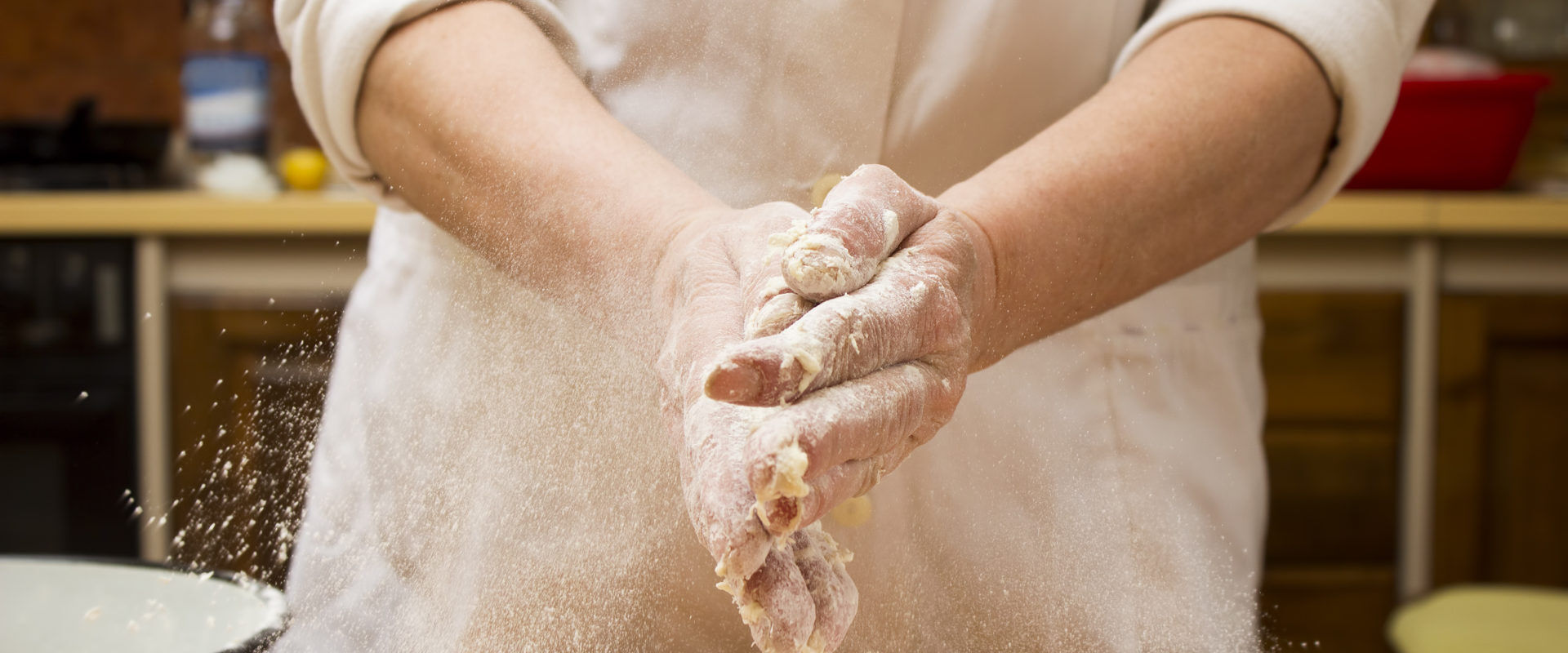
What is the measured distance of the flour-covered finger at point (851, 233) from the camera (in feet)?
0.93

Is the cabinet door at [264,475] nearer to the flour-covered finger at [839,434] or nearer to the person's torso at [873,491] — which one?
the person's torso at [873,491]

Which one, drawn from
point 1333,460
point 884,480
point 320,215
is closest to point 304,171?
point 320,215

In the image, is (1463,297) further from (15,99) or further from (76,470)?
(15,99)

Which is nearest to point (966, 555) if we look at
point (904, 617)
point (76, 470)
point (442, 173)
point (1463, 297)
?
point (904, 617)

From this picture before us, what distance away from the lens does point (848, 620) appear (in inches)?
12.0

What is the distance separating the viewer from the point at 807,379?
0.27 m

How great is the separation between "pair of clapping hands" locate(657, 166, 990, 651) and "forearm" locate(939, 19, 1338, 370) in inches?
3.4

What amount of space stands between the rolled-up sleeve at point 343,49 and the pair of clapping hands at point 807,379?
225mm

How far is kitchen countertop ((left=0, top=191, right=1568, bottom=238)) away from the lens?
3.56 feet

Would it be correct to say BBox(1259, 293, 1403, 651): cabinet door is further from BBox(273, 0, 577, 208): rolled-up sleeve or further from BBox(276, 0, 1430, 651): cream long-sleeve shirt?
BBox(273, 0, 577, 208): rolled-up sleeve

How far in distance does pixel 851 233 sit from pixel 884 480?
0.19 m

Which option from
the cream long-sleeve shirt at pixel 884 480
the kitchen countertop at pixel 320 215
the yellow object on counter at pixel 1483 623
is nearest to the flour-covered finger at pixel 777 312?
the cream long-sleeve shirt at pixel 884 480

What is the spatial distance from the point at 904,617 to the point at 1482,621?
549 millimetres

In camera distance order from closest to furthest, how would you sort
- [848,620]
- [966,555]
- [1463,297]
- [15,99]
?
[848,620] → [966,555] → [1463,297] → [15,99]
